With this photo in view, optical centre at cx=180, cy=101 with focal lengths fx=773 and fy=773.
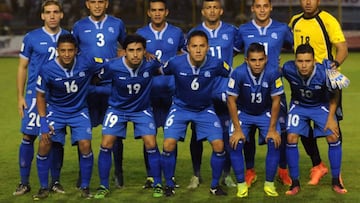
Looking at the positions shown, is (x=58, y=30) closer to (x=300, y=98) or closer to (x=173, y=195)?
(x=173, y=195)

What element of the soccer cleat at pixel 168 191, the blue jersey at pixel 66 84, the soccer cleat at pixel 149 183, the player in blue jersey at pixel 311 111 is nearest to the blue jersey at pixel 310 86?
the player in blue jersey at pixel 311 111

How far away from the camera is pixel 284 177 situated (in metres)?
7.52

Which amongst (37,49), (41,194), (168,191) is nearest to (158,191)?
(168,191)

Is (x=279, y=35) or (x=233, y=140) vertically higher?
(x=279, y=35)

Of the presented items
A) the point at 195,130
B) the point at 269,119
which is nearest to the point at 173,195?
the point at 195,130

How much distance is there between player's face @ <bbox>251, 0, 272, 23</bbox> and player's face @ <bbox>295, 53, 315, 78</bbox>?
532 mm

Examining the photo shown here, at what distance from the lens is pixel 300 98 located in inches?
281

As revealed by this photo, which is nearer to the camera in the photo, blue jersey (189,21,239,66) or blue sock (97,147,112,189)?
blue sock (97,147,112,189)

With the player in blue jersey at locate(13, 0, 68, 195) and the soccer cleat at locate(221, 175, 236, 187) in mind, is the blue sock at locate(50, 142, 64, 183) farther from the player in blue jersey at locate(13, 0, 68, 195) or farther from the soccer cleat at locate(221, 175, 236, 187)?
the soccer cleat at locate(221, 175, 236, 187)

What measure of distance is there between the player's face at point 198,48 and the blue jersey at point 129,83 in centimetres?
37

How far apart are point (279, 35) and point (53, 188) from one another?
2.55 metres

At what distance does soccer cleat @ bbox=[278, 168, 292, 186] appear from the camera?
748cm

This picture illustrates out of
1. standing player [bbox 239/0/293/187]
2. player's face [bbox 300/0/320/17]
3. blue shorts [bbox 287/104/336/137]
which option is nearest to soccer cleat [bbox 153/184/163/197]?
standing player [bbox 239/0/293/187]

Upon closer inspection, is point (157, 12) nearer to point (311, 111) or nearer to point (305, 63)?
point (305, 63)
